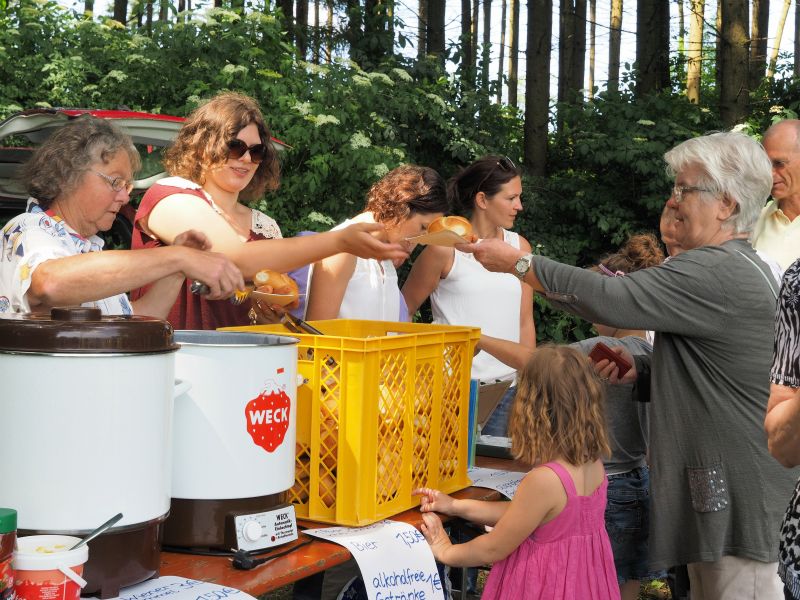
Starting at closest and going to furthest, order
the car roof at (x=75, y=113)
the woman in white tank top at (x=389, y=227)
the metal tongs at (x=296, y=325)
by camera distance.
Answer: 1. the metal tongs at (x=296, y=325)
2. the woman in white tank top at (x=389, y=227)
3. the car roof at (x=75, y=113)

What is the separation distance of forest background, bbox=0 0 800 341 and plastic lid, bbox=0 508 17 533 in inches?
288

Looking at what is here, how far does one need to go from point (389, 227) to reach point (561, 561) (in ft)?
5.41

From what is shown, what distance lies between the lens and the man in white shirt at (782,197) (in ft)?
13.8

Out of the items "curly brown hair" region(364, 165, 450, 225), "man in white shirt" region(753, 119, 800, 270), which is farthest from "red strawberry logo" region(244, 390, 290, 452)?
"man in white shirt" region(753, 119, 800, 270)

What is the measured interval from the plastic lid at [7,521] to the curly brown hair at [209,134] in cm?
181

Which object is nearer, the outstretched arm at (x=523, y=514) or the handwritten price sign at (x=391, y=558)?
the handwritten price sign at (x=391, y=558)

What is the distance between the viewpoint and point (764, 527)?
8.36ft

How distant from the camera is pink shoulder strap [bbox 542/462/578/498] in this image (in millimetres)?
2354

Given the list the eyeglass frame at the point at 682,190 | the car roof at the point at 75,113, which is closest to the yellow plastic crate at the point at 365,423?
the eyeglass frame at the point at 682,190

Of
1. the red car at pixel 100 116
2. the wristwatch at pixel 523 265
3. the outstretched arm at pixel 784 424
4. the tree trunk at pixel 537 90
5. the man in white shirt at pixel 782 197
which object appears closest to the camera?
the outstretched arm at pixel 784 424

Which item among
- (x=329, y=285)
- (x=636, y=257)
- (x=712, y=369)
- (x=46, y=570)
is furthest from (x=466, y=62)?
(x=46, y=570)

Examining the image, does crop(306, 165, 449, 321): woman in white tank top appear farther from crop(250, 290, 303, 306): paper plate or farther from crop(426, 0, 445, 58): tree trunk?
crop(426, 0, 445, 58): tree trunk

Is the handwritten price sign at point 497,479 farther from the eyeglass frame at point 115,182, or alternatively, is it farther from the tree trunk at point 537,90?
the tree trunk at point 537,90

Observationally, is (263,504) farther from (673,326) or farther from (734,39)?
(734,39)
